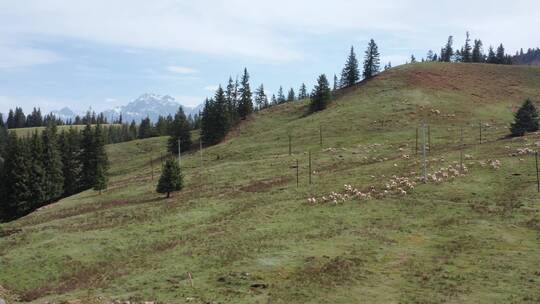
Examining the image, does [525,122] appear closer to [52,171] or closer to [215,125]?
[215,125]

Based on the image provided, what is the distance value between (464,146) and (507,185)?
29.2 metres

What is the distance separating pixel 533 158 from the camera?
236 feet

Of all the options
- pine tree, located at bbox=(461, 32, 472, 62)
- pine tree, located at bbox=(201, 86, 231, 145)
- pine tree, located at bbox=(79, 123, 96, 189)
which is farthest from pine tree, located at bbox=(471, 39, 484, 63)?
pine tree, located at bbox=(79, 123, 96, 189)

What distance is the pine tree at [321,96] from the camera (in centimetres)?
14350

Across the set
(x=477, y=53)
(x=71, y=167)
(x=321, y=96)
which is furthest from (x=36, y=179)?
(x=477, y=53)

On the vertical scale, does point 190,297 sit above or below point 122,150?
below

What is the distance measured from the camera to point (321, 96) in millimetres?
143875

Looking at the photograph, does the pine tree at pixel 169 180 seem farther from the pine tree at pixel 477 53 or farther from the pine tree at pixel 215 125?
the pine tree at pixel 477 53

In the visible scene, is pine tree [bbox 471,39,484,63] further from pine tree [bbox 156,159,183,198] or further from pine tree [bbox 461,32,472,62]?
pine tree [bbox 156,159,183,198]

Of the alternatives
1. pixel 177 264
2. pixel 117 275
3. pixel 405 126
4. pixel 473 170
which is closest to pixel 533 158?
pixel 473 170

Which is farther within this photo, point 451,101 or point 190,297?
point 451,101

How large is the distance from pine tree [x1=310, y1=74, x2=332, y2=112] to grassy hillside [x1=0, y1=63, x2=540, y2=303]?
41598 millimetres

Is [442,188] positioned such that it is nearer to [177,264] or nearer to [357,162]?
[357,162]

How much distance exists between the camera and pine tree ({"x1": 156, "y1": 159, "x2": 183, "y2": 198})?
71.6m
